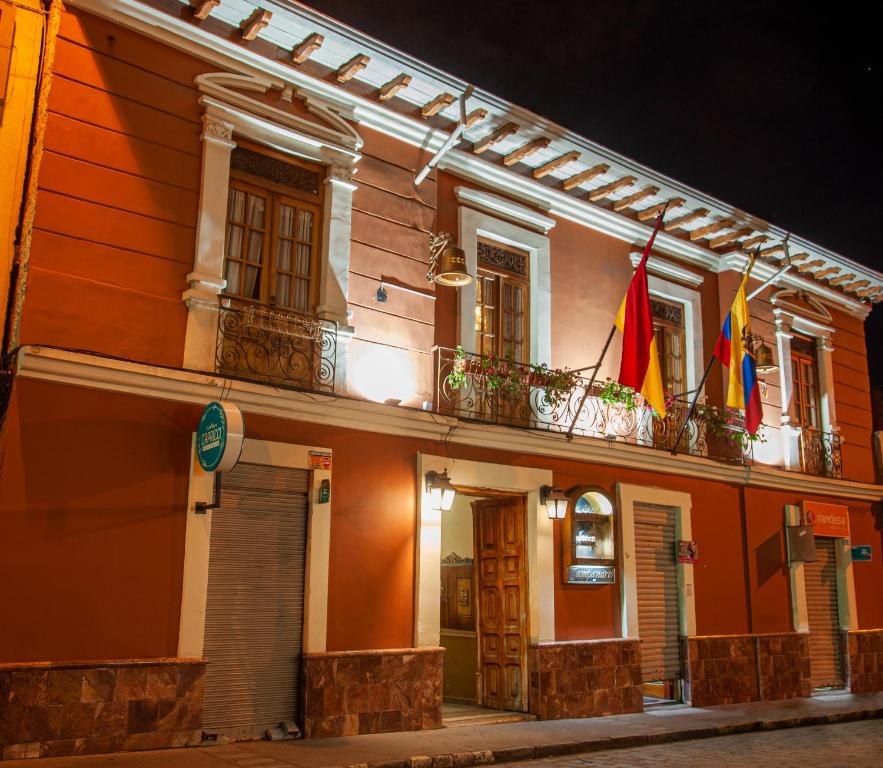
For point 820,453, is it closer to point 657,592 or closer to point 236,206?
point 657,592

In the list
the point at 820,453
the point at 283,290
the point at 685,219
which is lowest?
the point at 820,453

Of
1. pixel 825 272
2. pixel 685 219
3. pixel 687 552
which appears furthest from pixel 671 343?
pixel 825 272

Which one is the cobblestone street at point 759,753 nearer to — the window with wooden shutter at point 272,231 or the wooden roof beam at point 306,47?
the window with wooden shutter at point 272,231

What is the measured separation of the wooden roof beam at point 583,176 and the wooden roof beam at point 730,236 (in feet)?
10.4

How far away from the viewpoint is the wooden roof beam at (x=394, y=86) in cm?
1136

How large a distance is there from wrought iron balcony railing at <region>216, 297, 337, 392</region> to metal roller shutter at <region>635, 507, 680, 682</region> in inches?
228

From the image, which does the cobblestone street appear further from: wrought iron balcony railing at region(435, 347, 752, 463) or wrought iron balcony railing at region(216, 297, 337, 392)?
wrought iron balcony railing at region(216, 297, 337, 392)

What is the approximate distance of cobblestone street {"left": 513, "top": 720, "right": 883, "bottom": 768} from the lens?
29.7 feet

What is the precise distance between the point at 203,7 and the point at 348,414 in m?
4.76

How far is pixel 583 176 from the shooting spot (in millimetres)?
13641

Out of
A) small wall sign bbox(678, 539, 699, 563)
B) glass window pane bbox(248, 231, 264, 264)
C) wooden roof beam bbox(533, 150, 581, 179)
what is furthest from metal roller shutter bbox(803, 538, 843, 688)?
glass window pane bbox(248, 231, 264, 264)

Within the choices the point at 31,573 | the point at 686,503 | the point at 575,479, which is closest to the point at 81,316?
the point at 31,573

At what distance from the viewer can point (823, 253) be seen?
16.9 meters

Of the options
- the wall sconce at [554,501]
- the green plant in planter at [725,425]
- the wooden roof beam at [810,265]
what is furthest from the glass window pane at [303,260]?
the wooden roof beam at [810,265]
